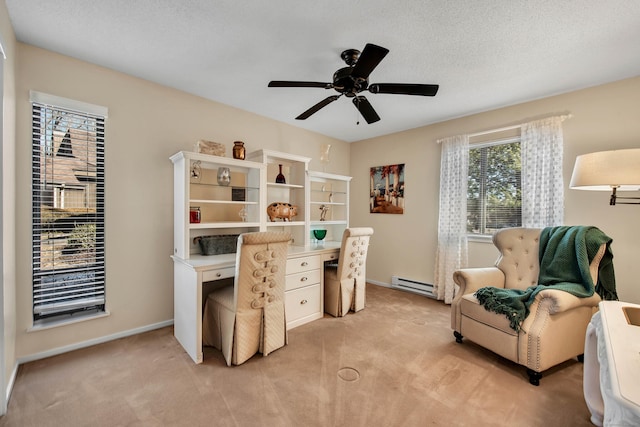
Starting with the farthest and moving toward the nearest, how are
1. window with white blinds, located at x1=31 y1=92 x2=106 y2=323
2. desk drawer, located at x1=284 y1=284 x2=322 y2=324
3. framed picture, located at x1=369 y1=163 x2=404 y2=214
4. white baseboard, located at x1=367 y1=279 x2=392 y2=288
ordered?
1. white baseboard, located at x1=367 y1=279 x2=392 y2=288
2. framed picture, located at x1=369 y1=163 x2=404 y2=214
3. desk drawer, located at x1=284 y1=284 x2=322 y2=324
4. window with white blinds, located at x1=31 y1=92 x2=106 y2=323

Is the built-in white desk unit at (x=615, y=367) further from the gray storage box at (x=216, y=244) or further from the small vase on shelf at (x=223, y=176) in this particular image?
the small vase on shelf at (x=223, y=176)

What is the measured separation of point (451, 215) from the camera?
3699 millimetres

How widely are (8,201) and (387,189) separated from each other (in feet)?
13.5

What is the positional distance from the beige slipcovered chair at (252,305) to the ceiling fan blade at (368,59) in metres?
1.34

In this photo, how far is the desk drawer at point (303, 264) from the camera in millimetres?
2896

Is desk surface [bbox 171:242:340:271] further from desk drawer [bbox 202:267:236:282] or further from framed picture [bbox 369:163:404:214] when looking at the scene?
framed picture [bbox 369:163:404:214]

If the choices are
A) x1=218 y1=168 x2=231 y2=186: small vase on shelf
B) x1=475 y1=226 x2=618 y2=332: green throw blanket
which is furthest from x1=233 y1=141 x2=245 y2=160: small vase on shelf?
x1=475 y1=226 x2=618 y2=332: green throw blanket

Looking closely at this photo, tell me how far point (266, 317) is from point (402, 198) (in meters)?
2.84

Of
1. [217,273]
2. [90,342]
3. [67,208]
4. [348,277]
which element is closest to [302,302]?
[348,277]

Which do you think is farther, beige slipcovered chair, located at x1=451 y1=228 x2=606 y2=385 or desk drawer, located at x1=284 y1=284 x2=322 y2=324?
desk drawer, located at x1=284 y1=284 x2=322 y2=324

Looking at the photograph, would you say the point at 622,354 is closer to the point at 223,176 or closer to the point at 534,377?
the point at 534,377

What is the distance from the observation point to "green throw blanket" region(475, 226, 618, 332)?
6.93 feet

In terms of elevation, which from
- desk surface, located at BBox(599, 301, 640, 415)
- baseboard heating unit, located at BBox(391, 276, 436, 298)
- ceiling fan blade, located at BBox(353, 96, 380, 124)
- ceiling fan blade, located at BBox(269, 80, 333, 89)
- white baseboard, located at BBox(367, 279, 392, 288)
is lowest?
white baseboard, located at BBox(367, 279, 392, 288)

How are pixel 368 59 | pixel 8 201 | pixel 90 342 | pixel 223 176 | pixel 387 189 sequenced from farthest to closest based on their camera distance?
pixel 387 189 → pixel 223 176 → pixel 90 342 → pixel 8 201 → pixel 368 59
